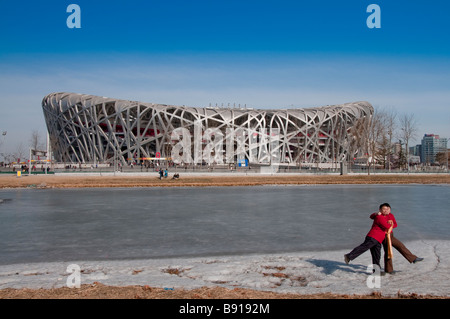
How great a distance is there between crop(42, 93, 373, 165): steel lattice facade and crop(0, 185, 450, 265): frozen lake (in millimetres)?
65563

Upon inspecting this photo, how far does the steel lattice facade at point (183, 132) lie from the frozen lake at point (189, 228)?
215 ft

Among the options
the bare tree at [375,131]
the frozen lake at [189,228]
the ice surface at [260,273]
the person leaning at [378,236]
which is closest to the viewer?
the ice surface at [260,273]

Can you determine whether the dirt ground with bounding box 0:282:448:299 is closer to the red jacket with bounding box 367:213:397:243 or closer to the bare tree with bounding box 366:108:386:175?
the red jacket with bounding box 367:213:397:243

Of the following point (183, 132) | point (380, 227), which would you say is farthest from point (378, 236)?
point (183, 132)

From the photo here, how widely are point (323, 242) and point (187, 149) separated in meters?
77.7

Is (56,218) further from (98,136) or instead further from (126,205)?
(98,136)

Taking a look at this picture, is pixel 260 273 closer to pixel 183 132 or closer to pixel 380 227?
pixel 380 227

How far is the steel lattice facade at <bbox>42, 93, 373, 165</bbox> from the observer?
85312 mm

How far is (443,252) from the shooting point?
26.8 ft

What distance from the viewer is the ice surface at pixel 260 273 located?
590 cm

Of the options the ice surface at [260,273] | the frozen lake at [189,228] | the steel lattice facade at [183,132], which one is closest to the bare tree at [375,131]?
the steel lattice facade at [183,132]

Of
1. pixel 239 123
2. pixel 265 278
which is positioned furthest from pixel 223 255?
pixel 239 123

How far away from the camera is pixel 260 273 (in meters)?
6.65

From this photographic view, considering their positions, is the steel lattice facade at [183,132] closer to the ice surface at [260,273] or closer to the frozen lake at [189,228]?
the frozen lake at [189,228]
